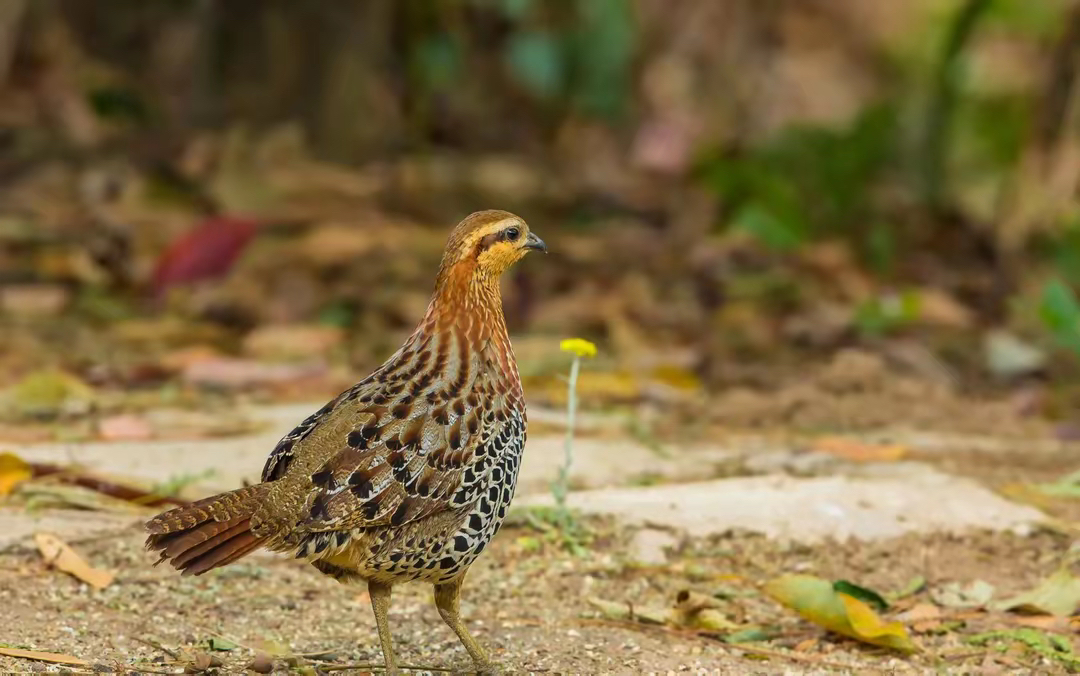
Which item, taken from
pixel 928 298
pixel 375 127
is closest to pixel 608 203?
pixel 375 127

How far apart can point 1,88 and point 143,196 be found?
154 cm

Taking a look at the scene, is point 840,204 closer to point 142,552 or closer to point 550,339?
point 550,339

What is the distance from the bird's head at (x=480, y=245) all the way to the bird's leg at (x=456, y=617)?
2.63ft

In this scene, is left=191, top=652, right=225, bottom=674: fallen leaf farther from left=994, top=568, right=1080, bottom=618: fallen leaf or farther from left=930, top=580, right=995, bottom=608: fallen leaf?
left=994, top=568, right=1080, bottom=618: fallen leaf

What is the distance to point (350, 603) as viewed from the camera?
4.74 m

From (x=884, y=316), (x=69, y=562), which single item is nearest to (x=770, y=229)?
(x=884, y=316)

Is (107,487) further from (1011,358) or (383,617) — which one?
(1011,358)

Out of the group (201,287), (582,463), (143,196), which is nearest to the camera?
(582,463)

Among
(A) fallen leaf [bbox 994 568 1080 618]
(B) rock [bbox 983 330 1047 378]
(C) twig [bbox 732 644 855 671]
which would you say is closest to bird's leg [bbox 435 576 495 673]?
(C) twig [bbox 732 644 855 671]

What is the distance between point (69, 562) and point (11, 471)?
669 mm

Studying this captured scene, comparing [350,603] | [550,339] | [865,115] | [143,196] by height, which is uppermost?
[865,115]

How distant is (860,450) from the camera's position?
613 centimetres

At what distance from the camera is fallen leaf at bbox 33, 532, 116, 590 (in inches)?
178

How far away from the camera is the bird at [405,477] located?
3836mm
